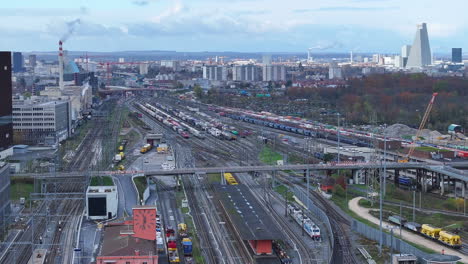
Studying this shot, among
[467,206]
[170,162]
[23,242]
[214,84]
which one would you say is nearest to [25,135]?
[170,162]

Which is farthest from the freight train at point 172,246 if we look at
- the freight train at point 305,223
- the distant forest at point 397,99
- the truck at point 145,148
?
the distant forest at point 397,99

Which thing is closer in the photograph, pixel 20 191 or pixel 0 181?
pixel 0 181

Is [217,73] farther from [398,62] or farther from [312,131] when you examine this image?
[312,131]

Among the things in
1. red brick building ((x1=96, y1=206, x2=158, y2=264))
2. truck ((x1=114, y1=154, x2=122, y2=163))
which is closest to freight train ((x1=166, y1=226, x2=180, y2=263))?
red brick building ((x1=96, y1=206, x2=158, y2=264))

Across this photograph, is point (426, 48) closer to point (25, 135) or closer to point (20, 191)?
point (25, 135)

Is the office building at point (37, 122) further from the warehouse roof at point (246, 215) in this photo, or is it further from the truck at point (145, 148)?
the warehouse roof at point (246, 215)

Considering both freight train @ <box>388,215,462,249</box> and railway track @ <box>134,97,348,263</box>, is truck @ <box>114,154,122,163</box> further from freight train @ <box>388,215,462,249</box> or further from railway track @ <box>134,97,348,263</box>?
freight train @ <box>388,215,462,249</box>
